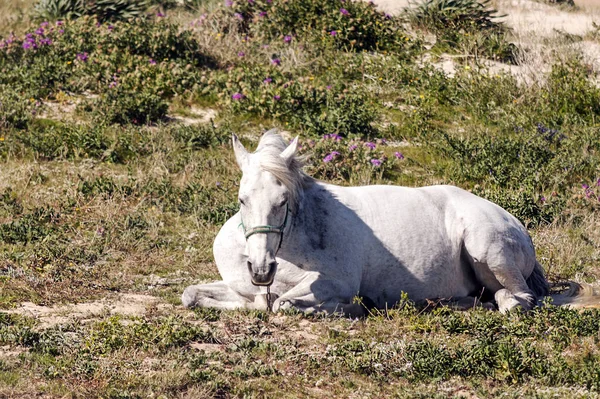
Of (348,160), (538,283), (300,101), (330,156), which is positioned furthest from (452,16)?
(538,283)

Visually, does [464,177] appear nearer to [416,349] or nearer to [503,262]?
[503,262]

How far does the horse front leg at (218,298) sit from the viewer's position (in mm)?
7383

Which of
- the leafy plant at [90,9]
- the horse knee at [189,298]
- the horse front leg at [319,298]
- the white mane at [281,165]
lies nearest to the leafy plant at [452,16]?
the leafy plant at [90,9]

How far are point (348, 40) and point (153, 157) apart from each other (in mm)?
5395

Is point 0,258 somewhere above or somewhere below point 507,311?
below

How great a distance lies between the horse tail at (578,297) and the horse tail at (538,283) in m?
0.10

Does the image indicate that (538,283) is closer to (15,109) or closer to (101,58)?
(15,109)

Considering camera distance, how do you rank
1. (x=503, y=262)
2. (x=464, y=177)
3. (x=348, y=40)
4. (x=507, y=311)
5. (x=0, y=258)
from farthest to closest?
(x=348, y=40), (x=464, y=177), (x=0, y=258), (x=503, y=262), (x=507, y=311)

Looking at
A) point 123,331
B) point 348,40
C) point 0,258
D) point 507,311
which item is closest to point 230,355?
point 123,331

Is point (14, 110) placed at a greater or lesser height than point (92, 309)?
lesser

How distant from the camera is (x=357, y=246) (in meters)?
7.66

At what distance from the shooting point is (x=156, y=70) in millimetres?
14219

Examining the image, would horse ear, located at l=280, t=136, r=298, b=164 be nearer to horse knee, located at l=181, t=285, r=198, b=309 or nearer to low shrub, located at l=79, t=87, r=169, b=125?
horse knee, located at l=181, t=285, r=198, b=309

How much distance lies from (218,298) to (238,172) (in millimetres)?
4561
